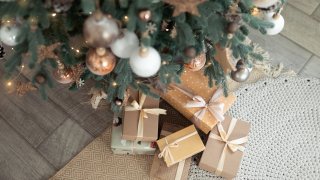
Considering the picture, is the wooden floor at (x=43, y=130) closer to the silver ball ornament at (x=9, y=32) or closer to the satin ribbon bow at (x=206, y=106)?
the satin ribbon bow at (x=206, y=106)

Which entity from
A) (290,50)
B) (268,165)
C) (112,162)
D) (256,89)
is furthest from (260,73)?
(112,162)

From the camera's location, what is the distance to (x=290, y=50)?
1729mm

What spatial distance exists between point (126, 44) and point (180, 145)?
21.4 inches

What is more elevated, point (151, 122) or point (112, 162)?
point (151, 122)

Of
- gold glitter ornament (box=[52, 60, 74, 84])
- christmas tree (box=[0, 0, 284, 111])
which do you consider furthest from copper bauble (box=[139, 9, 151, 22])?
gold glitter ornament (box=[52, 60, 74, 84])

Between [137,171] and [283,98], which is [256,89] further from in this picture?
[137,171]

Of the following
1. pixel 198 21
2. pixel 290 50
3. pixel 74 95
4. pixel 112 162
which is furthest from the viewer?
pixel 290 50

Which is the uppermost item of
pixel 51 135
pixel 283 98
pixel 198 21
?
pixel 198 21

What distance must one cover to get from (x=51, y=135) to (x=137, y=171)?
37 centimetres

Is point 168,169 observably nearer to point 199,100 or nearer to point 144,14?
point 199,100

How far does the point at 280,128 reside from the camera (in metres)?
1.55

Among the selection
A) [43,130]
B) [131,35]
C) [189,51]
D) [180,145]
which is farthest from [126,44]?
[43,130]

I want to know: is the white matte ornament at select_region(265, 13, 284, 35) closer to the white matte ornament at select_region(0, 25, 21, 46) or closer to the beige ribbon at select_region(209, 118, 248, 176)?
the beige ribbon at select_region(209, 118, 248, 176)

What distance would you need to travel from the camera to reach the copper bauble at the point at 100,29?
0.85 meters
